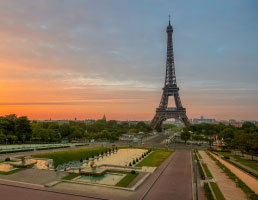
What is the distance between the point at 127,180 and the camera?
24.6m

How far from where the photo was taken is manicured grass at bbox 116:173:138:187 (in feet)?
75.6

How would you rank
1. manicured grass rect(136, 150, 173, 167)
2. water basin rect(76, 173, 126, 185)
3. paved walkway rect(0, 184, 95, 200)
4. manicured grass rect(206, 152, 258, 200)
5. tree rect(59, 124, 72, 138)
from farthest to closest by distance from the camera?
tree rect(59, 124, 72, 138), manicured grass rect(136, 150, 173, 167), water basin rect(76, 173, 126, 185), manicured grass rect(206, 152, 258, 200), paved walkway rect(0, 184, 95, 200)

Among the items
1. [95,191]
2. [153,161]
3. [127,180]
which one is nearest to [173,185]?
[127,180]

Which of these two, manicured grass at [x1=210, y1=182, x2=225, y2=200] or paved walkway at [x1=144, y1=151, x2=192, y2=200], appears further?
paved walkway at [x1=144, y1=151, x2=192, y2=200]

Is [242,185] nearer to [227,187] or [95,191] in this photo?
[227,187]

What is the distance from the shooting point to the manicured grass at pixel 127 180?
23031 millimetres

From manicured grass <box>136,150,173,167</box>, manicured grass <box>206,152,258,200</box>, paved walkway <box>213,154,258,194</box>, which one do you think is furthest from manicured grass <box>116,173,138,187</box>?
paved walkway <box>213,154,258,194</box>

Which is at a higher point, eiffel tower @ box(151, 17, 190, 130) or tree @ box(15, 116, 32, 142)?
eiffel tower @ box(151, 17, 190, 130)

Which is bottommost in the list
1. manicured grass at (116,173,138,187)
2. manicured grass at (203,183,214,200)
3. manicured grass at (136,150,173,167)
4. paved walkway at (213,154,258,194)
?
manicured grass at (136,150,173,167)

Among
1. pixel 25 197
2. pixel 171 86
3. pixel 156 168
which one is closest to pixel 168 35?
pixel 171 86

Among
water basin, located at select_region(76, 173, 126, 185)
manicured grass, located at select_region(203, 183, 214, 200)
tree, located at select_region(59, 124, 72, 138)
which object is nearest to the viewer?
manicured grass, located at select_region(203, 183, 214, 200)

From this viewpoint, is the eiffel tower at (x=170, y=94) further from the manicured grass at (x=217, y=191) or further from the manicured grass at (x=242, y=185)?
the manicured grass at (x=217, y=191)

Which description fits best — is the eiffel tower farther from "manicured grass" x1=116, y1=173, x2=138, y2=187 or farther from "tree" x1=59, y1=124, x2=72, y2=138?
"manicured grass" x1=116, y1=173, x2=138, y2=187

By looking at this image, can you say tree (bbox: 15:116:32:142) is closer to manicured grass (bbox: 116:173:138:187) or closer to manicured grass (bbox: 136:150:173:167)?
manicured grass (bbox: 136:150:173:167)
